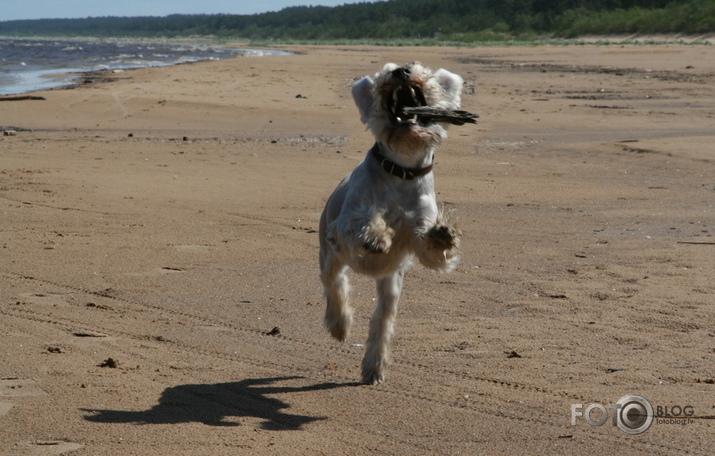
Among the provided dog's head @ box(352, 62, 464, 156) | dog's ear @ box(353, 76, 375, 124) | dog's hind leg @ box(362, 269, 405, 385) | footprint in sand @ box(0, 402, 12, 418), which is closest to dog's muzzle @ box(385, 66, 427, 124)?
dog's head @ box(352, 62, 464, 156)

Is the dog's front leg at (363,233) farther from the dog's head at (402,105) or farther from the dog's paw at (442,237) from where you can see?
the dog's head at (402,105)

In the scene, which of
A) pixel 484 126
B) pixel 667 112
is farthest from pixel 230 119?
pixel 667 112

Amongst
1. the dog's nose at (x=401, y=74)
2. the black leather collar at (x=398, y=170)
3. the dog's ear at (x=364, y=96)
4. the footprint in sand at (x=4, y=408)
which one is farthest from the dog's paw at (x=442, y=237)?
the footprint in sand at (x=4, y=408)

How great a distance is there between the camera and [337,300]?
5.76 m

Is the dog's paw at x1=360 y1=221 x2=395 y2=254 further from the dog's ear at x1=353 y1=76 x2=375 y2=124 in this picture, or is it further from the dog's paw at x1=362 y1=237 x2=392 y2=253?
the dog's ear at x1=353 y1=76 x2=375 y2=124

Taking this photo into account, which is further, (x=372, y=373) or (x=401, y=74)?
(x=372, y=373)

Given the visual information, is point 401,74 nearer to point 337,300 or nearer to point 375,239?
point 375,239

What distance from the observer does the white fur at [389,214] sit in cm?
485

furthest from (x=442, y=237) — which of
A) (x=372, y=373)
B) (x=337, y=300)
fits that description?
(x=337, y=300)

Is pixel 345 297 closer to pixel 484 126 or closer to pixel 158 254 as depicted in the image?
pixel 158 254

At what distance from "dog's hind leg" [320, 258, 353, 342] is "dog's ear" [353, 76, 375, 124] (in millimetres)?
1164

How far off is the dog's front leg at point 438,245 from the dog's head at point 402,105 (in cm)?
43

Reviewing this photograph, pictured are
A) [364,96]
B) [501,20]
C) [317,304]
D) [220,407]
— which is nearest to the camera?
[220,407]

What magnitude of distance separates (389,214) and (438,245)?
0.35 m
